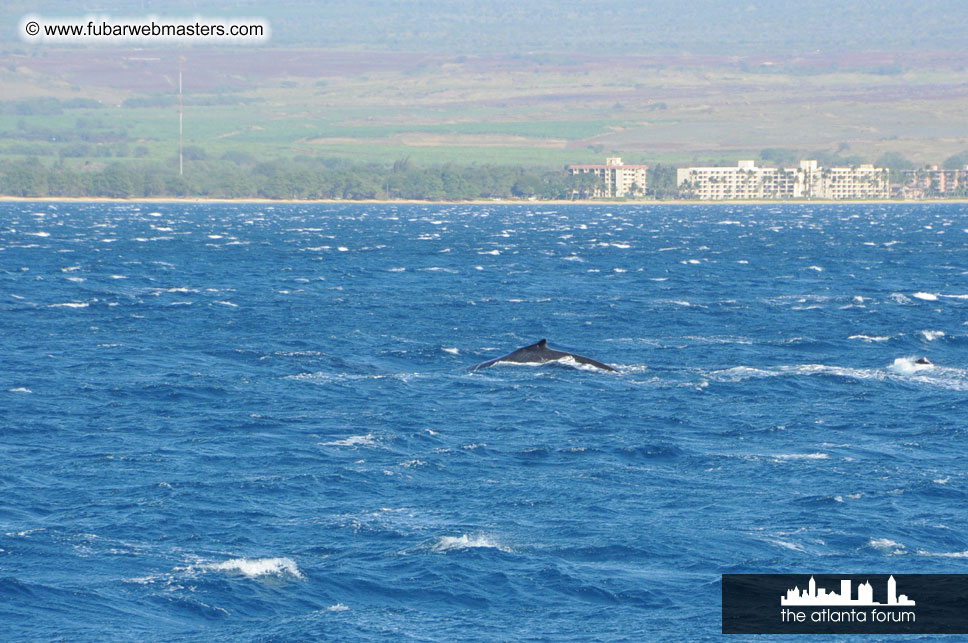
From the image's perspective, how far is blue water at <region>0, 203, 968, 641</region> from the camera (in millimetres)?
26828

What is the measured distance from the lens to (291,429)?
41.7 meters

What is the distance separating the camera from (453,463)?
37.2 m

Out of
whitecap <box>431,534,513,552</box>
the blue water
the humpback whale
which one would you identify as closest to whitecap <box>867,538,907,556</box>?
the blue water

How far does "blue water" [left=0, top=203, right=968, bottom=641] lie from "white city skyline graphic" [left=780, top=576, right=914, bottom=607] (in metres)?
1.03

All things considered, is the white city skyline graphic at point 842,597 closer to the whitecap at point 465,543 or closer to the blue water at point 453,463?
the blue water at point 453,463

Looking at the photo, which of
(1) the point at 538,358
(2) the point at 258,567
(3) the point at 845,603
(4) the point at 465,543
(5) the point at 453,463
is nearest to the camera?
(3) the point at 845,603

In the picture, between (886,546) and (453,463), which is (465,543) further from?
(886,546)

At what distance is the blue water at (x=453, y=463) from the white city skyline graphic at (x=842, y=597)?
1030 mm

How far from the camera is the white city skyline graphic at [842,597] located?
1045 inches

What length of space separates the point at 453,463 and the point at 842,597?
12814mm

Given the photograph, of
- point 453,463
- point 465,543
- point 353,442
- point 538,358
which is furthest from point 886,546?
point 538,358

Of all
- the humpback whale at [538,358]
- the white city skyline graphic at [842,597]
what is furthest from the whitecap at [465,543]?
the humpback whale at [538,358]

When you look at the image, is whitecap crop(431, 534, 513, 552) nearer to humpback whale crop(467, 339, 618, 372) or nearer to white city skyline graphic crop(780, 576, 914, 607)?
white city skyline graphic crop(780, 576, 914, 607)

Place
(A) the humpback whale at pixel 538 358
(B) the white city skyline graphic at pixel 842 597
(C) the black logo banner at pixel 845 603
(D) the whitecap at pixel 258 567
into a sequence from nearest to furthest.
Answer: (C) the black logo banner at pixel 845 603, (B) the white city skyline graphic at pixel 842 597, (D) the whitecap at pixel 258 567, (A) the humpback whale at pixel 538 358
